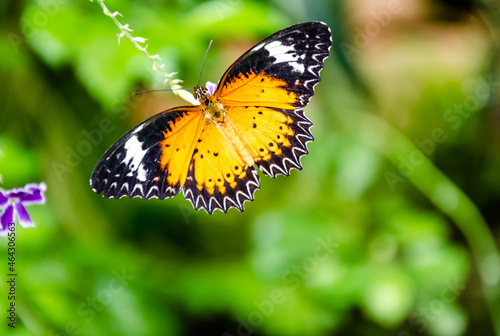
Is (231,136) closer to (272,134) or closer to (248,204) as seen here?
(272,134)

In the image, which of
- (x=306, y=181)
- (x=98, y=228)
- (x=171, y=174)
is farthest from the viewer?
(x=306, y=181)

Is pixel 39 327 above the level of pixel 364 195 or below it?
below

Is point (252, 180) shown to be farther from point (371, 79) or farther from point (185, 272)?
point (371, 79)

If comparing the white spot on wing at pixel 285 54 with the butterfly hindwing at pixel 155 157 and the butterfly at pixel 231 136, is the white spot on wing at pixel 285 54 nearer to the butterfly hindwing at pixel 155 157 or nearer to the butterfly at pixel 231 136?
the butterfly at pixel 231 136

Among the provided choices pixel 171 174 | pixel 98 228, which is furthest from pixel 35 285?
pixel 98 228

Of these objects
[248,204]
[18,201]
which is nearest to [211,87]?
A: [18,201]

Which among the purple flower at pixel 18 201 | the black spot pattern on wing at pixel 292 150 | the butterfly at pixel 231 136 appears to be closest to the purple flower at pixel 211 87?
the butterfly at pixel 231 136

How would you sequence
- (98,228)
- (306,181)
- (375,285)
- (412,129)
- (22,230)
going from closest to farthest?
(22,230), (375,285), (98,228), (306,181), (412,129)
